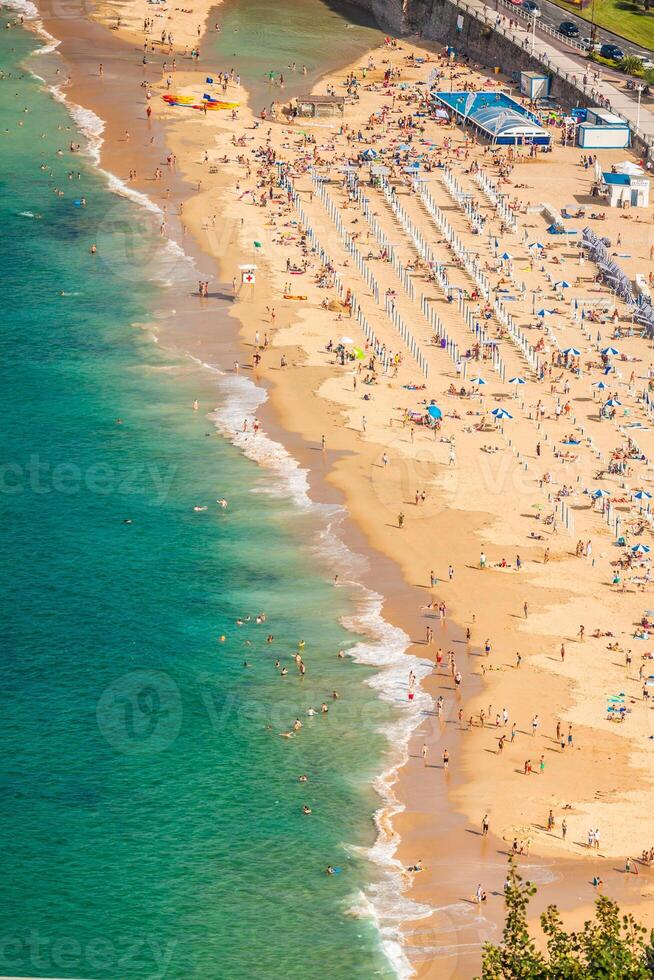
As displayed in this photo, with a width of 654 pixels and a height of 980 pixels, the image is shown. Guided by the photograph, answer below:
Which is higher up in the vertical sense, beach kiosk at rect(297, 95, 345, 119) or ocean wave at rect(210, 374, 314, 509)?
beach kiosk at rect(297, 95, 345, 119)

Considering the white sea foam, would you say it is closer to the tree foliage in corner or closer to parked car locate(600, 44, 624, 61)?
the tree foliage in corner

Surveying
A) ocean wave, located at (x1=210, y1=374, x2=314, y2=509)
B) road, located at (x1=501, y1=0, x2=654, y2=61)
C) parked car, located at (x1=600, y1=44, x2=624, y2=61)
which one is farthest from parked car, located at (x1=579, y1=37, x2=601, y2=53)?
ocean wave, located at (x1=210, y1=374, x2=314, y2=509)

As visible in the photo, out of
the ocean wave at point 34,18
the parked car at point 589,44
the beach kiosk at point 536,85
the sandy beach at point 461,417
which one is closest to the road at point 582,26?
the parked car at point 589,44

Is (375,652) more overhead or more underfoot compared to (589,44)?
more underfoot

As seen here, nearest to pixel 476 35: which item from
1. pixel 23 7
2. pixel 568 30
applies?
pixel 568 30

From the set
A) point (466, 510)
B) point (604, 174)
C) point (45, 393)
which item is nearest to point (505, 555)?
point (466, 510)

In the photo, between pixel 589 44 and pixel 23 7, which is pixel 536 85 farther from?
pixel 23 7
